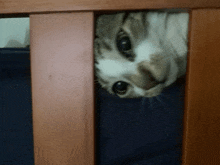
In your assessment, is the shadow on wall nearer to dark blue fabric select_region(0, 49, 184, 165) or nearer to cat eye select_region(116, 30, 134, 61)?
dark blue fabric select_region(0, 49, 184, 165)

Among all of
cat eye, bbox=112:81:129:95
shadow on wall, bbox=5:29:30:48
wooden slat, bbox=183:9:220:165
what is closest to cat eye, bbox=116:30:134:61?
cat eye, bbox=112:81:129:95

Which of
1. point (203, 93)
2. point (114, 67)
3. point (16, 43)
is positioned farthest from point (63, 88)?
point (16, 43)

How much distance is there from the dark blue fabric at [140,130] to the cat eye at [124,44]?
148 mm

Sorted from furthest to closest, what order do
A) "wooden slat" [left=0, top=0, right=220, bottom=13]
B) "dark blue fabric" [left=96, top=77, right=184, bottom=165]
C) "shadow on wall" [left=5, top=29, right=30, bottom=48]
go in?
"shadow on wall" [left=5, top=29, right=30, bottom=48] → "dark blue fabric" [left=96, top=77, right=184, bottom=165] → "wooden slat" [left=0, top=0, right=220, bottom=13]

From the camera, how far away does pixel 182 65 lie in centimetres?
62

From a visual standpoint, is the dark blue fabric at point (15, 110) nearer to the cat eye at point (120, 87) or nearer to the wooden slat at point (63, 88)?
the wooden slat at point (63, 88)

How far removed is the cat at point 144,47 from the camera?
57 centimetres

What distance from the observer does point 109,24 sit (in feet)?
1.96

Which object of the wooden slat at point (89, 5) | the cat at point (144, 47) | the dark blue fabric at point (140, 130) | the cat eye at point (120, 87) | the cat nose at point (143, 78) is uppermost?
the wooden slat at point (89, 5)

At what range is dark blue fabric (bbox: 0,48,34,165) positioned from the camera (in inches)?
22.6

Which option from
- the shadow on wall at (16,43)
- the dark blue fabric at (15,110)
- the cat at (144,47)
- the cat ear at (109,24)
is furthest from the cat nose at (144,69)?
the shadow on wall at (16,43)

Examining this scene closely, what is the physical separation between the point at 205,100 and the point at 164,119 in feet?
0.57

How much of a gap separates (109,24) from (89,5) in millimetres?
186

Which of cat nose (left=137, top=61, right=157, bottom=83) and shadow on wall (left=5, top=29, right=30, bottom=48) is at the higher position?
shadow on wall (left=5, top=29, right=30, bottom=48)
